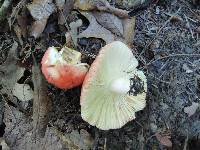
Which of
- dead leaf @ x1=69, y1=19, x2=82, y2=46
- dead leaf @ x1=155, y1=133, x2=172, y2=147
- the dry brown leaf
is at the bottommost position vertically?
dead leaf @ x1=155, y1=133, x2=172, y2=147

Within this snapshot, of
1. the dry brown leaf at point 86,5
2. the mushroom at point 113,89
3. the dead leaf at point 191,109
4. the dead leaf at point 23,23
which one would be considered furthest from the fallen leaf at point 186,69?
the dead leaf at point 23,23

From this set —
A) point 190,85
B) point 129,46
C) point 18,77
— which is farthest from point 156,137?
point 18,77

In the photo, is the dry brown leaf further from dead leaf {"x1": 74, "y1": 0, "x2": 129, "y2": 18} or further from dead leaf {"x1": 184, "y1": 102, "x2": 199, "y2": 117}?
dead leaf {"x1": 184, "y1": 102, "x2": 199, "y2": 117}

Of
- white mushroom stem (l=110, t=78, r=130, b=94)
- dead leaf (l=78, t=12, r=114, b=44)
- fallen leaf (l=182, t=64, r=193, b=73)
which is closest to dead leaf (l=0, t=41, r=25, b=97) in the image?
dead leaf (l=78, t=12, r=114, b=44)

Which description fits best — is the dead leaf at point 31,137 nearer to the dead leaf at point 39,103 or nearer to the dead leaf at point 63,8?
the dead leaf at point 39,103

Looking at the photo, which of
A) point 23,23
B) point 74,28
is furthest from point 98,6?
point 23,23

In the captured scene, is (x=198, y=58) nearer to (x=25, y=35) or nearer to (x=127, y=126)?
(x=127, y=126)
